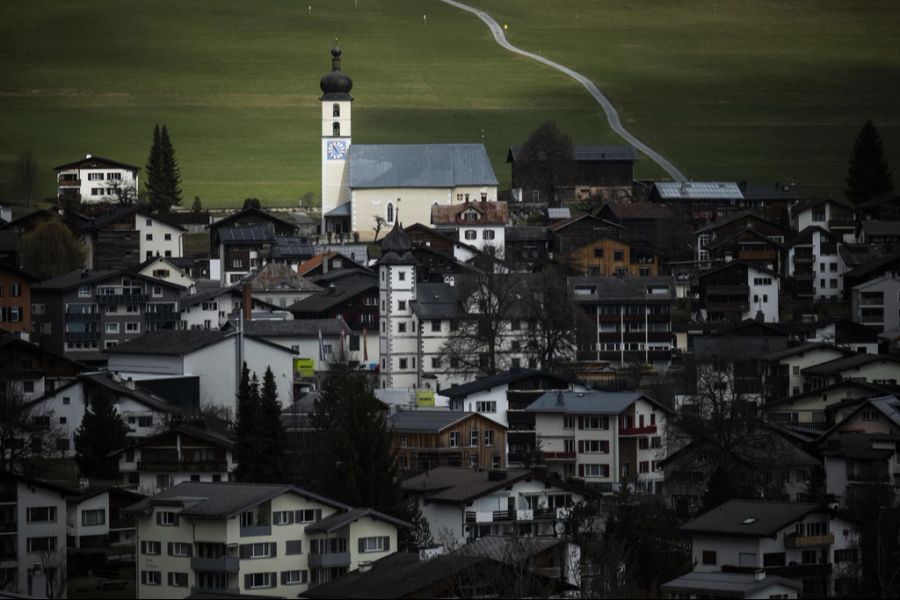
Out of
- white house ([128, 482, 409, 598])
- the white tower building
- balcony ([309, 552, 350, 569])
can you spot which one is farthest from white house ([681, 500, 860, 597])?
the white tower building

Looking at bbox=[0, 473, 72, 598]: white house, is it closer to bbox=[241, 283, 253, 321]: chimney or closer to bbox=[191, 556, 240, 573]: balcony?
bbox=[191, 556, 240, 573]: balcony

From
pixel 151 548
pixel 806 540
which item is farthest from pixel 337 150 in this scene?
pixel 151 548

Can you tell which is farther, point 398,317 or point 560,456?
point 398,317

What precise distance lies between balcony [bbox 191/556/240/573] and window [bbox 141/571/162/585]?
112cm

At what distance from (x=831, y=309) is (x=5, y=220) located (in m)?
35.7

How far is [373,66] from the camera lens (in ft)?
574

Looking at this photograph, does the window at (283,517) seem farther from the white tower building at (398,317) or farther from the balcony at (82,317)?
the balcony at (82,317)

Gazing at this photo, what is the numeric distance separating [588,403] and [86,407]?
42.9ft

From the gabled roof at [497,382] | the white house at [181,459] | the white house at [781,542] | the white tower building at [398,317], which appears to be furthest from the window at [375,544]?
the white tower building at [398,317]

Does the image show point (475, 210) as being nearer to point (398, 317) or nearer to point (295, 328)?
point (398, 317)

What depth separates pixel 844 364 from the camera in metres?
76.8

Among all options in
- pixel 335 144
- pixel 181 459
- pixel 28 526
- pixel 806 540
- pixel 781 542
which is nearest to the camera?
pixel 781 542

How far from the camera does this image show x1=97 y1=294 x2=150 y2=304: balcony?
8656 cm

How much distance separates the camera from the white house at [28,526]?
50.5 meters
